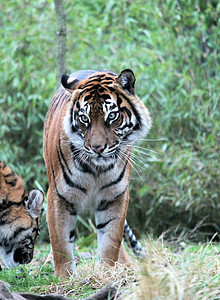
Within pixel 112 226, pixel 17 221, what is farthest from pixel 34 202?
pixel 112 226

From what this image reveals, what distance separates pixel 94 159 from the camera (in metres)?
3.91

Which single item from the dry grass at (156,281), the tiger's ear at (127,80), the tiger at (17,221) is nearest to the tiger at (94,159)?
the tiger's ear at (127,80)

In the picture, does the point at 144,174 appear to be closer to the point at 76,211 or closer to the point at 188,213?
the point at 188,213

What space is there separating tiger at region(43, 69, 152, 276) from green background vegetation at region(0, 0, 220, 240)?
2.40m

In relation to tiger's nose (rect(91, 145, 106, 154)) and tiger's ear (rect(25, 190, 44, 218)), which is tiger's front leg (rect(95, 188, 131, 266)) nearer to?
tiger's ear (rect(25, 190, 44, 218))

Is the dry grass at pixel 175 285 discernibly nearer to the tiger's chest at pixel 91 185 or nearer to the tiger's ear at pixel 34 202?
the tiger's chest at pixel 91 185

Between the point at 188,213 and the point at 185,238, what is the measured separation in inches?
21.5

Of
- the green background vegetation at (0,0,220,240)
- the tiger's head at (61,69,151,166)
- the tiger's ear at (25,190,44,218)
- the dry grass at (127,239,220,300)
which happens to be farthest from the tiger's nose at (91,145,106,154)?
the green background vegetation at (0,0,220,240)

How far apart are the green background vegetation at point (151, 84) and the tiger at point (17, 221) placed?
2357 millimetres

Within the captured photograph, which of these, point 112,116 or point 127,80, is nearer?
point 112,116

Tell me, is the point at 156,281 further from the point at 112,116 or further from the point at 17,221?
the point at 17,221

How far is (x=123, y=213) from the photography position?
4.26 meters

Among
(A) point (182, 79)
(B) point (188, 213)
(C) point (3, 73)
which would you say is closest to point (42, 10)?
(C) point (3, 73)

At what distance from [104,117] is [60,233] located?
999 mm
